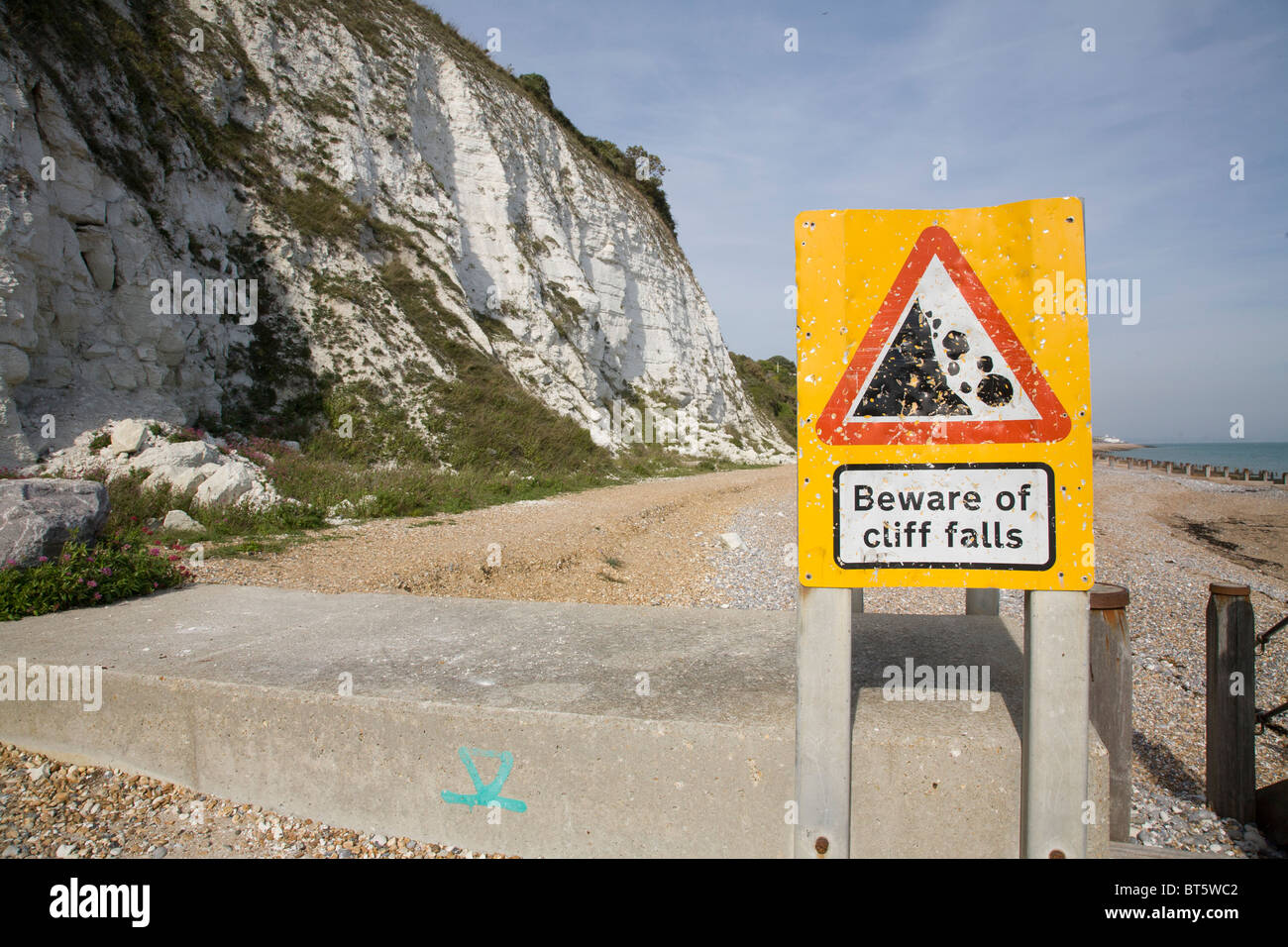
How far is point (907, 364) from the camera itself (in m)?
1.84

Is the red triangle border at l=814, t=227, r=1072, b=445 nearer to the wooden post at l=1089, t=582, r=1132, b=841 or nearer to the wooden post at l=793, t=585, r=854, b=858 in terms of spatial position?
the wooden post at l=793, t=585, r=854, b=858

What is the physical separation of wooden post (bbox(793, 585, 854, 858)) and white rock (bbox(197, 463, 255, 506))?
8.67 meters

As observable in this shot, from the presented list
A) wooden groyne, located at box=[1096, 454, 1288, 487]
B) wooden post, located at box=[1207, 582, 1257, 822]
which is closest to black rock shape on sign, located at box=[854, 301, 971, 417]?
wooden post, located at box=[1207, 582, 1257, 822]

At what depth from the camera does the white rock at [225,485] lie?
8514mm

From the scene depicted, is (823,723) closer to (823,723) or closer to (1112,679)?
(823,723)

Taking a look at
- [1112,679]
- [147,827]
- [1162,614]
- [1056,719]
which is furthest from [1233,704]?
[1162,614]

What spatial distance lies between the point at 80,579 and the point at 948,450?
16.7 ft

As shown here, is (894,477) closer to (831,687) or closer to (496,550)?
(831,687)

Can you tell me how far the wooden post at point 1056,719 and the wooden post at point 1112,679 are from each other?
5.27ft

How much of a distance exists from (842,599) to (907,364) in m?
0.65

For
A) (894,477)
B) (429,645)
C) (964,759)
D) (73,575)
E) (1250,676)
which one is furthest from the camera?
(73,575)

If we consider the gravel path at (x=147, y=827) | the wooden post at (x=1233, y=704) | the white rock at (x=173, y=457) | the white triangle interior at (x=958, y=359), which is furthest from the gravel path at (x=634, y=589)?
the white rock at (x=173, y=457)

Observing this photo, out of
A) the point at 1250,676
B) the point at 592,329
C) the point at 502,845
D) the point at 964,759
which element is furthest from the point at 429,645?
the point at 592,329

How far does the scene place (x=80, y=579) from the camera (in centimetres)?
432
